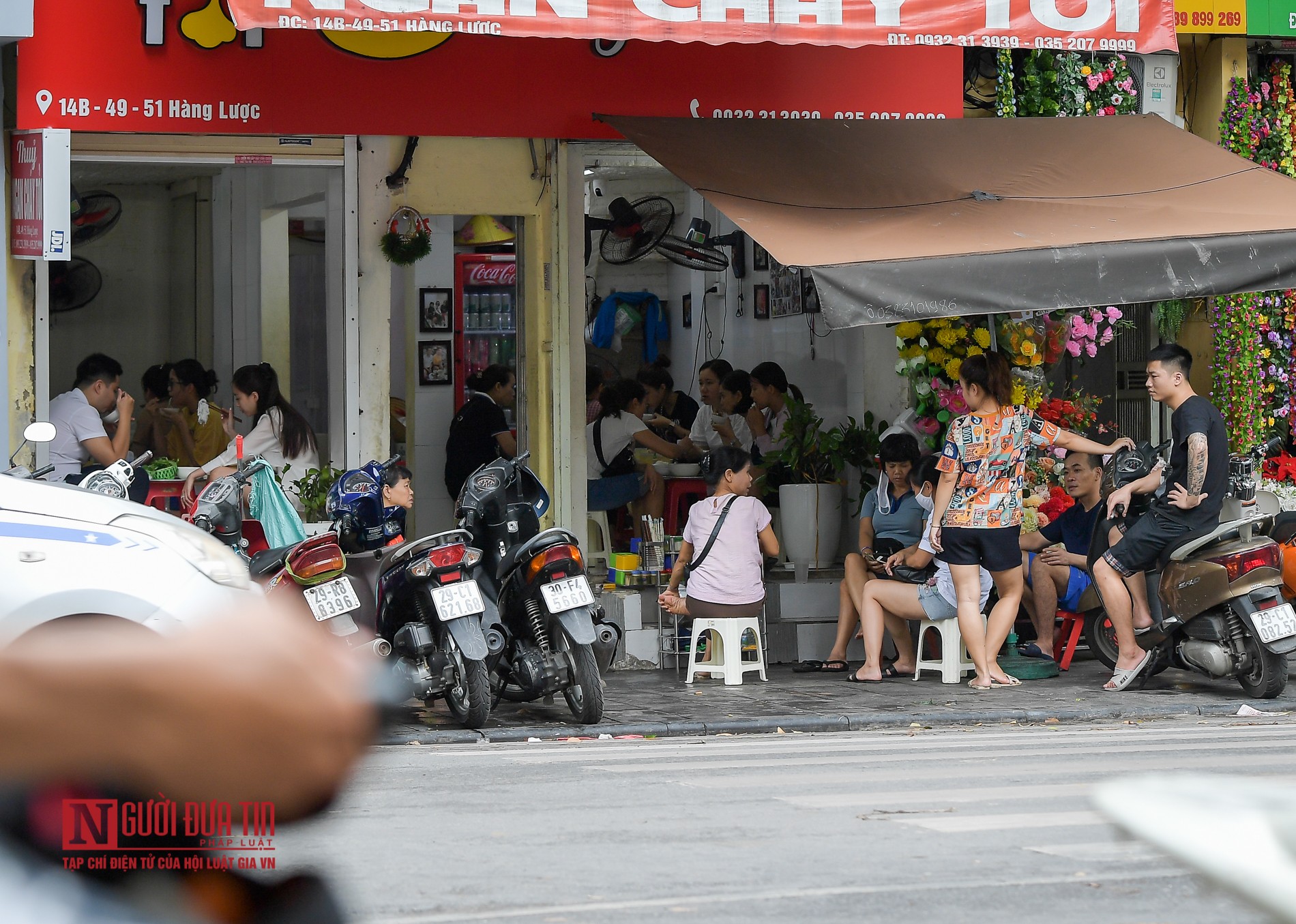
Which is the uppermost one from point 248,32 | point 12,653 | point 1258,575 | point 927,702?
point 248,32

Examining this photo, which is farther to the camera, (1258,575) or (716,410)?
(716,410)

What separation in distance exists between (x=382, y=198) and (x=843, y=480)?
399 centimetres

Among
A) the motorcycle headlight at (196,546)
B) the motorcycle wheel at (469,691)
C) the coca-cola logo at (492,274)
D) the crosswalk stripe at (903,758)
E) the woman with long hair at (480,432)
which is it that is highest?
the coca-cola logo at (492,274)

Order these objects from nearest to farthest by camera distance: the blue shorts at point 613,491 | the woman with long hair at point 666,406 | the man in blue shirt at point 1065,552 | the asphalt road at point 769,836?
1. the asphalt road at point 769,836
2. the man in blue shirt at point 1065,552
3. the blue shorts at point 613,491
4. the woman with long hair at point 666,406

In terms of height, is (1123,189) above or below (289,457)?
above

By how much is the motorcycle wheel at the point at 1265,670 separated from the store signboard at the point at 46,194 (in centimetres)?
734

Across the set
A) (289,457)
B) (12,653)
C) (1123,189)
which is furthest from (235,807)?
(1123,189)

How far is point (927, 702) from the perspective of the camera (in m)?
10.1

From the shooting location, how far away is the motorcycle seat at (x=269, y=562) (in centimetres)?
879

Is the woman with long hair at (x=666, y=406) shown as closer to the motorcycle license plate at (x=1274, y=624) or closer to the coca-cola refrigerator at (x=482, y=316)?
the coca-cola refrigerator at (x=482, y=316)

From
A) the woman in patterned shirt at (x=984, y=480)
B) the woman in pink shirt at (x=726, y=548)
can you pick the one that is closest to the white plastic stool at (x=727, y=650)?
the woman in pink shirt at (x=726, y=548)

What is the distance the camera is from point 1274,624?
9703 mm

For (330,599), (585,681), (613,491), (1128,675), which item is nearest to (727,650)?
(585,681)

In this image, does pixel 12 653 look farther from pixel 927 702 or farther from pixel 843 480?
pixel 843 480
